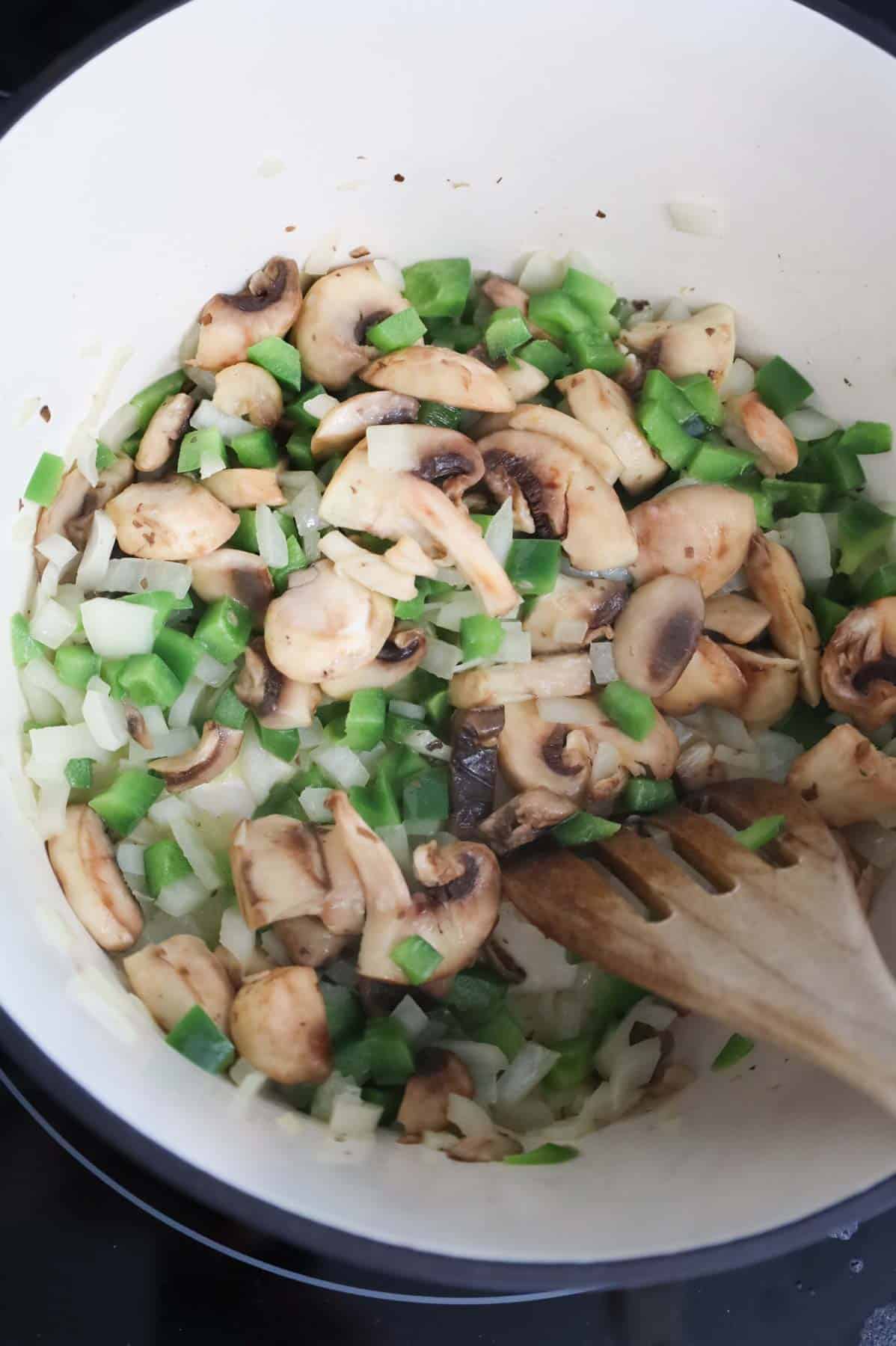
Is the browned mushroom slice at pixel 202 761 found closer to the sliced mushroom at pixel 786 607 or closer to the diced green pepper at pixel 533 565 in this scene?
the diced green pepper at pixel 533 565

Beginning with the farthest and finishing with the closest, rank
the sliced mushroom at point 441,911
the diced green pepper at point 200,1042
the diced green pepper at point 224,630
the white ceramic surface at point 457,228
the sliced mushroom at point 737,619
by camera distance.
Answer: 1. the sliced mushroom at point 737,619
2. the diced green pepper at point 224,630
3. the sliced mushroom at point 441,911
4. the diced green pepper at point 200,1042
5. the white ceramic surface at point 457,228

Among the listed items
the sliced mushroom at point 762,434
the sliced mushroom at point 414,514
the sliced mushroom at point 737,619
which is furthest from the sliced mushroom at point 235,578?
the sliced mushroom at point 762,434

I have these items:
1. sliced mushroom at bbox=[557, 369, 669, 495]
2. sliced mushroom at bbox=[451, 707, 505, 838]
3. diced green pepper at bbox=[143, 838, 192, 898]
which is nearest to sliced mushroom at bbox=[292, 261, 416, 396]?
sliced mushroom at bbox=[557, 369, 669, 495]

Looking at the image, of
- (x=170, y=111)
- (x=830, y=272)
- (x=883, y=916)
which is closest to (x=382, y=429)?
(x=170, y=111)

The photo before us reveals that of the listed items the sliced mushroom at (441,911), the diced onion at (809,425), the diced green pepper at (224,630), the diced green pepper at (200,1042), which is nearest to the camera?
the diced green pepper at (200,1042)

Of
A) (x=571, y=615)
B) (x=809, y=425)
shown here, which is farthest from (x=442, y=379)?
(x=809, y=425)

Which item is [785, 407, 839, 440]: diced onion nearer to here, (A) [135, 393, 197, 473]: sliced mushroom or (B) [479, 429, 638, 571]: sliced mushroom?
(B) [479, 429, 638, 571]: sliced mushroom

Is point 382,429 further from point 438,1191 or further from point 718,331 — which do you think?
point 438,1191
